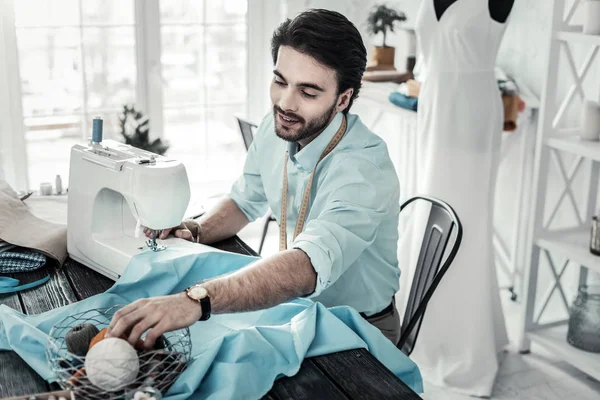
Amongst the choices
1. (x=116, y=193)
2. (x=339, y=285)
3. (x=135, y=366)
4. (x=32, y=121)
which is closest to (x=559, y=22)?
(x=339, y=285)

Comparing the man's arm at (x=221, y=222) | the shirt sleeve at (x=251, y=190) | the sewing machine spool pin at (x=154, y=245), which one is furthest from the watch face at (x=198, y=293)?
the shirt sleeve at (x=251, y=190)

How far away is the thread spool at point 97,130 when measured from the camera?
1841 millimetres

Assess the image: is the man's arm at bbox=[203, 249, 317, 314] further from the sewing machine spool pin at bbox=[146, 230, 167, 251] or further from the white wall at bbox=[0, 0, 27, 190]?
the white wall at bbox=[0, 0, 27, 190]

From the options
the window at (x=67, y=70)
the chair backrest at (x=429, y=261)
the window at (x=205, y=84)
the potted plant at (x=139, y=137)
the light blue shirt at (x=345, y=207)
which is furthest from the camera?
the window at (x=205, y=84)

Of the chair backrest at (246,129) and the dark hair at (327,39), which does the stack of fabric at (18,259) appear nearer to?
the dark hair at (327,39)

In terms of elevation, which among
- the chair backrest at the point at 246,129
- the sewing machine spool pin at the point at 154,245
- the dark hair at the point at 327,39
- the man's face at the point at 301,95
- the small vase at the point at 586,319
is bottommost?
the small vase at the point at 586,319

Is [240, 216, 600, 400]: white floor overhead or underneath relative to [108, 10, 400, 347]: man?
underneath

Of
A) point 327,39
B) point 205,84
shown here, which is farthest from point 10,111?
point 327,39

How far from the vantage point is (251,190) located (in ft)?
7.68

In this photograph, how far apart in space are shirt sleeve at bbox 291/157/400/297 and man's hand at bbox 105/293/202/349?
37 centimetres

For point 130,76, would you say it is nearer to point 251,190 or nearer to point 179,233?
point 251,190

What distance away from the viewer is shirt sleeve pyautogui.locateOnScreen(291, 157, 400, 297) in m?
1.66

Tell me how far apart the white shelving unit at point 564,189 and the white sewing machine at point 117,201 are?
178 centimetres

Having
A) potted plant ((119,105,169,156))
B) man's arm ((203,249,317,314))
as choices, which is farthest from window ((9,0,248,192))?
man's arm ((203,249,317,314))
